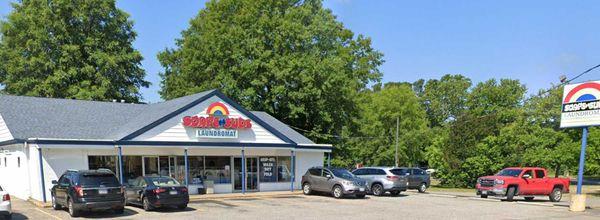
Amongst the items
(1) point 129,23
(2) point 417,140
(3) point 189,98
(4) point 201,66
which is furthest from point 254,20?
(2) point 417,140

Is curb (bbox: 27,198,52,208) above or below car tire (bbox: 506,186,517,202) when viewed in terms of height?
above

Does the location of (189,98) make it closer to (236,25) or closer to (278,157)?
(278,157)

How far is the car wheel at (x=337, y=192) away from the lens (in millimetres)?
25203

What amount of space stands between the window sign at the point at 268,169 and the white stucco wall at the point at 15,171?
39.5 ft

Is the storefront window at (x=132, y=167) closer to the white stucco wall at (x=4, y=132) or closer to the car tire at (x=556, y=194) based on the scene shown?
the white stucco wall at (x=4, y=132)

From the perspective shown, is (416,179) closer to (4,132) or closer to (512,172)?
(512,172)

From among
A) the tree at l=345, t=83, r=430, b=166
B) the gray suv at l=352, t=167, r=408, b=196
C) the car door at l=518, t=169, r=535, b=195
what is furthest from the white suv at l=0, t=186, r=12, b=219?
the tree at l=345, t=83, r=430, b=166

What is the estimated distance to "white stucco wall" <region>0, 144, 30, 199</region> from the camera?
22297mm

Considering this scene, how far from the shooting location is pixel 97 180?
17047mm

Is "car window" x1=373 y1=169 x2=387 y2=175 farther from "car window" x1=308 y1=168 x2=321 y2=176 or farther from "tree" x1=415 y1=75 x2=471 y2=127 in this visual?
"tree" x1=415 y1=75 x2=471 y2=127

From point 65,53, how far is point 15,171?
17538 mm

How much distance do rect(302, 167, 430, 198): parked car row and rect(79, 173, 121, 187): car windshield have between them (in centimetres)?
1175

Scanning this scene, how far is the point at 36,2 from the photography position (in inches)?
1591

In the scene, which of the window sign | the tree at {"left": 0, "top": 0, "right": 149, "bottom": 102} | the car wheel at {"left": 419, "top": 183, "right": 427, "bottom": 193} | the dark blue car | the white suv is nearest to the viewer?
the white suv
